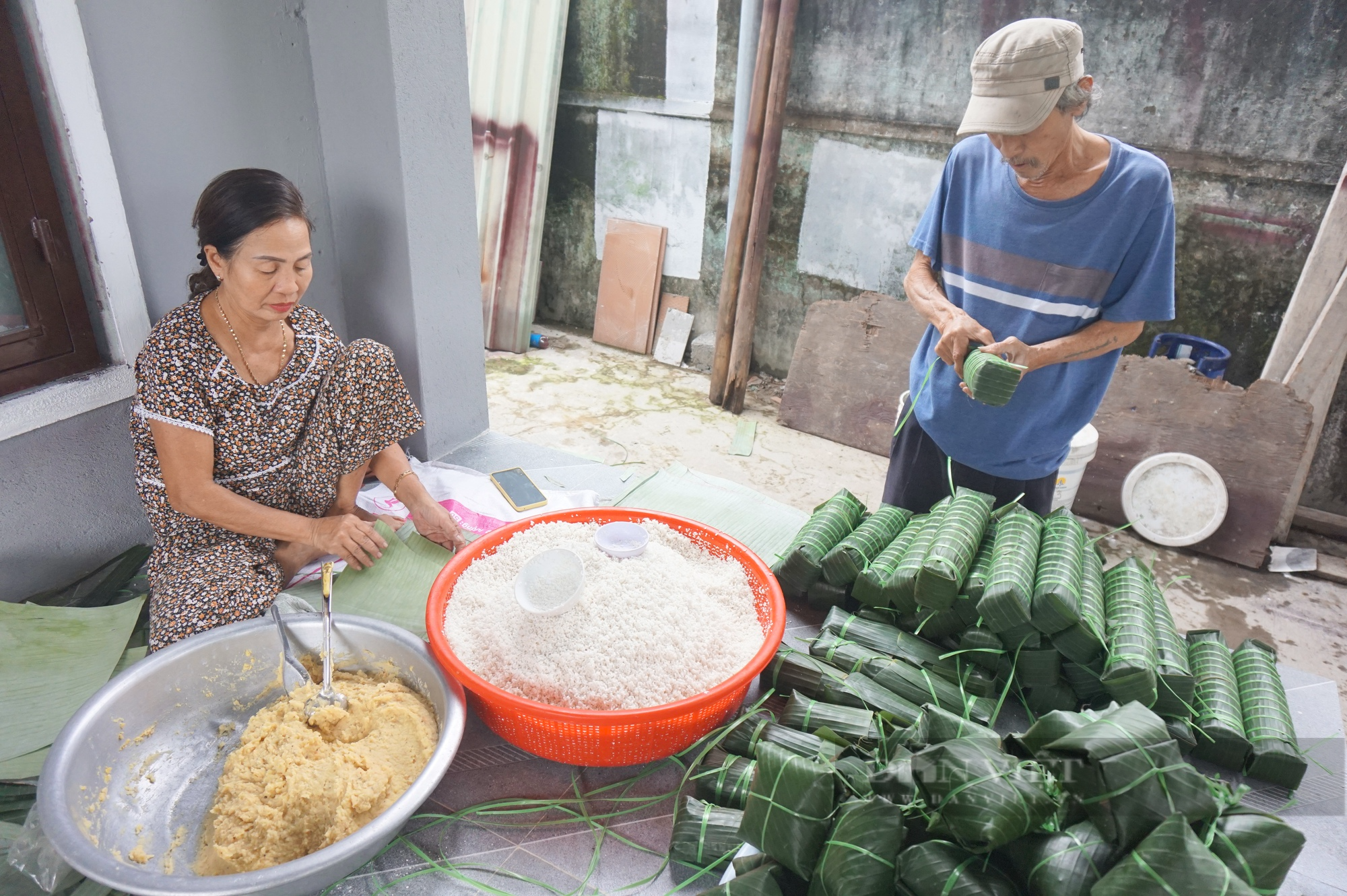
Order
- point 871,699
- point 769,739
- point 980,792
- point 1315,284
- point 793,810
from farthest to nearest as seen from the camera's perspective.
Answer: point 1315,284
point 871,699
point 769,739
point 793,810
point 980,792

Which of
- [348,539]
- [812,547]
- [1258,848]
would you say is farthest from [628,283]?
[1258,848]

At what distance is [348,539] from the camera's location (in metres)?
2.12

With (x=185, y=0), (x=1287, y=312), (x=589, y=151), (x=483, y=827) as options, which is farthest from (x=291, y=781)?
(x=589, y=151)

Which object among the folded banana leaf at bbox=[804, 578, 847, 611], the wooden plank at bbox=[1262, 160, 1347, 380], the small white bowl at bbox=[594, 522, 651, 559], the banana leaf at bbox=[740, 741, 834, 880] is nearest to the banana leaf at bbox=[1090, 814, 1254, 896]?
the banana leaf at bbox=[740, 741, 834, 880]

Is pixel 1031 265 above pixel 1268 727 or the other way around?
above

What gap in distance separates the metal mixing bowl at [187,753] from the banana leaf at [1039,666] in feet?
3.82

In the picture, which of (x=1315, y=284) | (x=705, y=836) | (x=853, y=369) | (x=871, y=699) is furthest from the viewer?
(x=853, y=369)

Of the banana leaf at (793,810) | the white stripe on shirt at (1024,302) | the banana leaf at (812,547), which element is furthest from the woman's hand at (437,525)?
the white stripe on shirt at (1024,302)

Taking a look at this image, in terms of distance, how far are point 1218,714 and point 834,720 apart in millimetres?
785

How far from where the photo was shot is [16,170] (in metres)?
2.05

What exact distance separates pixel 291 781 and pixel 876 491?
337 cm

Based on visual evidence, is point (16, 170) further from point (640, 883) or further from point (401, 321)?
point (640, 883)

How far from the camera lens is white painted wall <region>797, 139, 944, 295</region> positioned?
4.48 meters

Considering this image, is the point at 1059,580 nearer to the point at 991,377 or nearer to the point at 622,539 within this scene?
the point at 991,377
